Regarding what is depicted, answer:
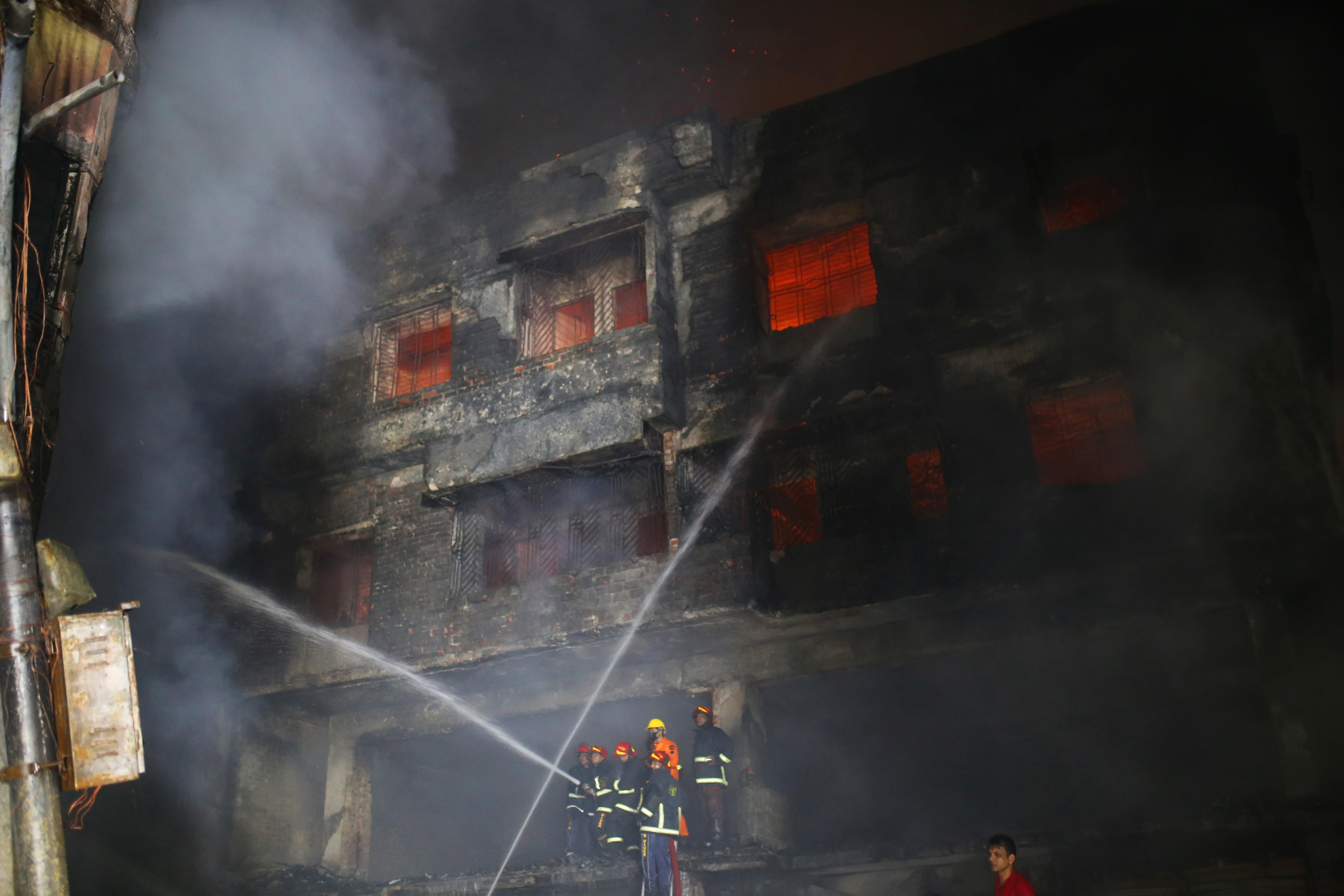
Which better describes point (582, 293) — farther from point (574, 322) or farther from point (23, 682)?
point (23, 682)

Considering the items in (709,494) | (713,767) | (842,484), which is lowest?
(713,767)

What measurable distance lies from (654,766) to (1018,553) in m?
4.23

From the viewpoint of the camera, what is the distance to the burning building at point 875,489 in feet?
30.8

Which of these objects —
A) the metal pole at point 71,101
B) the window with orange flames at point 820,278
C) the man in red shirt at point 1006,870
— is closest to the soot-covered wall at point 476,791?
the window with orange flames at point 820,278

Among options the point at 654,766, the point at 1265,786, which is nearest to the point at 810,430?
the point at 654,766

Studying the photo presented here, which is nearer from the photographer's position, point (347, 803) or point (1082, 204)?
point (1082, 204)

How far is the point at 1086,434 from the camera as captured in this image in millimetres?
10289

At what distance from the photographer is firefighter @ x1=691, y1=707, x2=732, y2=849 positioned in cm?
1043

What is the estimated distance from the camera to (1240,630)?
9648mm

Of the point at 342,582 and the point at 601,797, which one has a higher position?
the point at 342,582

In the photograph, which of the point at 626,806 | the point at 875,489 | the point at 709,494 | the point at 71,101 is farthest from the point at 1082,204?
the point at 71,101

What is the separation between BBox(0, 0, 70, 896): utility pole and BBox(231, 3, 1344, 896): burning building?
642 centimetres

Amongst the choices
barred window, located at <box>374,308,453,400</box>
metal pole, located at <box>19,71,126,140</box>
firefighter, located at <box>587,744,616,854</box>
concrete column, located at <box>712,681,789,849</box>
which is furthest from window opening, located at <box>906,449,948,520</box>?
metal pole, located at <box>19,71,126,140</box>

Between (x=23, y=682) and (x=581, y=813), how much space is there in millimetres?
7366
